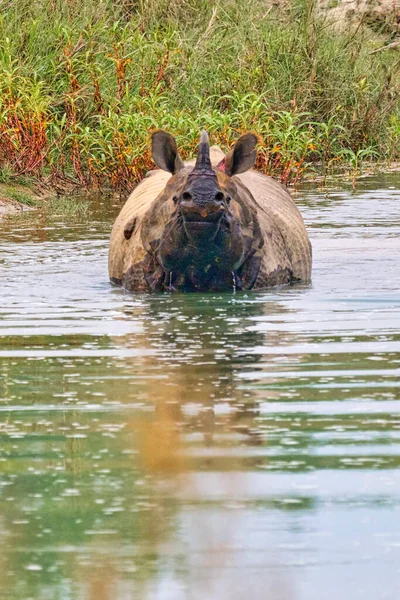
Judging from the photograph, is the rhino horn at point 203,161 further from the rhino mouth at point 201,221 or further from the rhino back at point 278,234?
the rhino back at point 278,234

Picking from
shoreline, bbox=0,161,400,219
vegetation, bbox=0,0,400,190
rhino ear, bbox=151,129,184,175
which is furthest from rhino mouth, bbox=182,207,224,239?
vegetation, bbox=0,0,400,190

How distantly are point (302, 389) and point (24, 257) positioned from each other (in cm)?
510

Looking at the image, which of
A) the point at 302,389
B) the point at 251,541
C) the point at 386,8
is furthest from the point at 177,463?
the point at 386,8

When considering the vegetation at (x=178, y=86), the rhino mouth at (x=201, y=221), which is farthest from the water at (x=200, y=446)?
the vegetation at (x=178, y=86)

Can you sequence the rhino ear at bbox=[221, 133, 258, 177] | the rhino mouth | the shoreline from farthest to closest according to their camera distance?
the shoreline, the rhino ear at bbox=[221, 133, 258, 177], the rhino mouth

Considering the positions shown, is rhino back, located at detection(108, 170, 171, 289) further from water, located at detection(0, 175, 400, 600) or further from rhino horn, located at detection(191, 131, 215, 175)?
rhino horn, located at detection(191, 131, 215, 175)

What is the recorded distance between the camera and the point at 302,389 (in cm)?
520

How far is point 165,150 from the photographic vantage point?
28.8ft

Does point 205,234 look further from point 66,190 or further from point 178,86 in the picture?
point 178,86

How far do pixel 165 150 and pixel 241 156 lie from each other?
446 millimetres

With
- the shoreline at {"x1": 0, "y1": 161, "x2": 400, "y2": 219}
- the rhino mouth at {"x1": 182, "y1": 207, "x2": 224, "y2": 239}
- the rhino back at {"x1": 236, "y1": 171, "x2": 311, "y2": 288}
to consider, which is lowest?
the shoreline at {"x1": 0, "y1": 161, "x2": 400, "y2": 219}

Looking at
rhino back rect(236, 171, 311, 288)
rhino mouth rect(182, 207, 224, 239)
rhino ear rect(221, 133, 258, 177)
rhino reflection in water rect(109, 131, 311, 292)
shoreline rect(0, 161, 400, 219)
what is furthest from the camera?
shoreline rect(0, 161, 400, 219)

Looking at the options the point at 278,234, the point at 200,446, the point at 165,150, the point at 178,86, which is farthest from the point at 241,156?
the point at 178,86

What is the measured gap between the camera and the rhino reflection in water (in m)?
8.09
